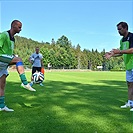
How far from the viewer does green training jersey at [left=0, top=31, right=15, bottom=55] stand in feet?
16.8

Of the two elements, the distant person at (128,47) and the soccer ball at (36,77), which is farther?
the soccer ball at (36,77)

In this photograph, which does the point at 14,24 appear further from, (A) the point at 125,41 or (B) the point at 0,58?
(A) the point at 125,41

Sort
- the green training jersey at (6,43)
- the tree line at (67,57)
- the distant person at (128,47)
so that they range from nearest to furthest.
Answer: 1. the green training jersey at (6,43)
2. the distant person at (128,47)
3. the tree line at (67,57)

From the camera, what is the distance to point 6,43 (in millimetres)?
5234

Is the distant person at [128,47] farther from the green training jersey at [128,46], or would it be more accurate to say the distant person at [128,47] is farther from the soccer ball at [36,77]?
the soccer ball at [36,77]

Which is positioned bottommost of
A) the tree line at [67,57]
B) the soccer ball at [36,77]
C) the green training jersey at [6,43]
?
the soccer ball at [36,77]

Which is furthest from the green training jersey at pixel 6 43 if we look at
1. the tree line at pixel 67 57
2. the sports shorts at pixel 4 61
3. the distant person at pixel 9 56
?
the tree line at pixel 67 57

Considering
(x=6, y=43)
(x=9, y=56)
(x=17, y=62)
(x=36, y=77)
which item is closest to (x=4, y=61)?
(x=9, y=56)

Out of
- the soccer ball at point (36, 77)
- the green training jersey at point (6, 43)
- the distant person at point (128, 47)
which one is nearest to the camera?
the green training jersey at point (6, 43)

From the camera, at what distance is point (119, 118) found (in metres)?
4.71

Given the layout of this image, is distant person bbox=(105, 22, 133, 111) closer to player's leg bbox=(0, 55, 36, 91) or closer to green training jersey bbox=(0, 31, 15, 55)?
player's leg bbox=(0, 55, 36, 91)

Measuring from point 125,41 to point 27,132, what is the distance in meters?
3.46

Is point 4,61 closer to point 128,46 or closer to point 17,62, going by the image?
point 17,62

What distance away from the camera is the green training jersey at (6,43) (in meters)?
5.12
